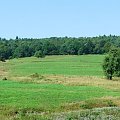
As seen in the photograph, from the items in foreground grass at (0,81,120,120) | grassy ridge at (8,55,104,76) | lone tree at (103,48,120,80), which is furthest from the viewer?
grassy ridge at (8,55,104,76)

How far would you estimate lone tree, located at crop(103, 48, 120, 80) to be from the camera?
71.7 m

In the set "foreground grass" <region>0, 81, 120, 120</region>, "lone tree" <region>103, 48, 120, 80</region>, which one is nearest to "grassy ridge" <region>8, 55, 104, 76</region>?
"lone tree" <region>103, 48, 120, 80</region>

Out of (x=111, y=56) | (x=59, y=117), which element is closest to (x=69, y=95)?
(x=59, y=117)

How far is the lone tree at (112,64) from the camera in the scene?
235 ft

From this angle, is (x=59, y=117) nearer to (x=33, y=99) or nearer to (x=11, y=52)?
(x=33, y=99)

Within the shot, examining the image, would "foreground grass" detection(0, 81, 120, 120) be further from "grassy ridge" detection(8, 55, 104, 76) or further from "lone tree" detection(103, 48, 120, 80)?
"grassy ridge" detection(8, 55, 104, 76)

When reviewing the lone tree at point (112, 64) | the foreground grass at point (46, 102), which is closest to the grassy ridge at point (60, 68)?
the lone tree at point (112, 64)

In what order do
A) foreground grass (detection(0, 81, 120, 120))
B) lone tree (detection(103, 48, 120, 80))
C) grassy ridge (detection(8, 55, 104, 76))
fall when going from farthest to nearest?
grassy ridge (detection(8, 55, 104, 76))
lone tree (detection(103, 48, 120, 80))
foreground grass (detection(0, 81, 120, 120))

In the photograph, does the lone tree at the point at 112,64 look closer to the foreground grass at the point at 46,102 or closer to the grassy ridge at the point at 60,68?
the grassy ridge at the point at 60,68

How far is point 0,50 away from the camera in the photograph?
17412 cm

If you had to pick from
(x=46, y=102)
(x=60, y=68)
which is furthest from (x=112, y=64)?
(x=46, y=102)

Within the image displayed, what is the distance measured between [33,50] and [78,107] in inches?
6355

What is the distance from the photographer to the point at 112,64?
72125 mm

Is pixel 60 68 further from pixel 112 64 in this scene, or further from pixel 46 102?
pixel 46 102
